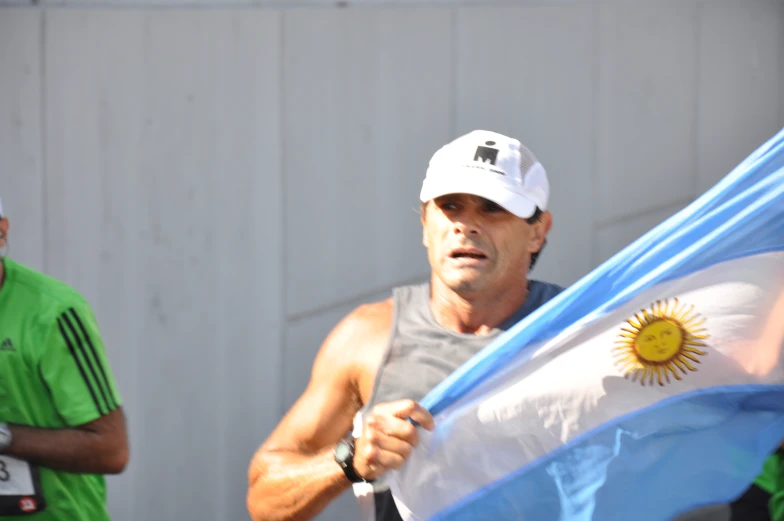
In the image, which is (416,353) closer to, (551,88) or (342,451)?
(342,451)

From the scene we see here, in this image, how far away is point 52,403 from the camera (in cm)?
377

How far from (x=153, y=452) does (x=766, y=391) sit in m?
3.02

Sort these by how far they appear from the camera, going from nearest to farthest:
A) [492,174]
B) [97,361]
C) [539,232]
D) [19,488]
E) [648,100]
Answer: [492,174], [539,232], [19,488], [97,361], [648,100]

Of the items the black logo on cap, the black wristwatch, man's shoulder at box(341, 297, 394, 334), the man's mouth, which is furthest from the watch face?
the black logo on cap

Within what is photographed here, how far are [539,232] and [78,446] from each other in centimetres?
144

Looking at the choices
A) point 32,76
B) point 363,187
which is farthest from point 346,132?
point 32,76

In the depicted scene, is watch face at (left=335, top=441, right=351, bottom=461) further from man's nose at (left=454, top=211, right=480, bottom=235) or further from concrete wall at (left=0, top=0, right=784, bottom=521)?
concrete wall at (left=0, top=0, right=784, bottom=521)

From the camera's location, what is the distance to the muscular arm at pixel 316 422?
307 cm

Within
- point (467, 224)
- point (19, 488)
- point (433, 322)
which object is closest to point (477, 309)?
point (433, 322)

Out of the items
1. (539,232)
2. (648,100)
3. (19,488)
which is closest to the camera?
(539,232)

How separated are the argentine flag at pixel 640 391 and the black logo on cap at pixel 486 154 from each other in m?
0.37

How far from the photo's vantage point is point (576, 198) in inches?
207

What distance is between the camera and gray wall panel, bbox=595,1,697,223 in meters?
5.24

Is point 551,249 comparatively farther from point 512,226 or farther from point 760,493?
point 512,226
